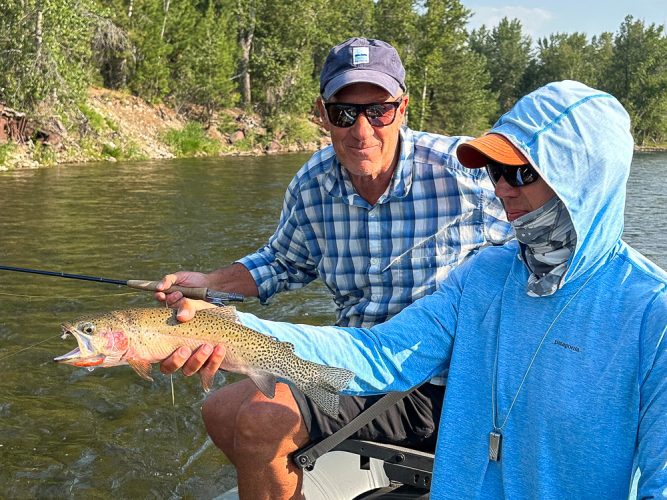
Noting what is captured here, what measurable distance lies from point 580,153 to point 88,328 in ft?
6.29

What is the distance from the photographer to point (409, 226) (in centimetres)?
385

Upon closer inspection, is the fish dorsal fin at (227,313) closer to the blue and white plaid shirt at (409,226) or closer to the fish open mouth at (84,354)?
the fish open mouth at (84,354)

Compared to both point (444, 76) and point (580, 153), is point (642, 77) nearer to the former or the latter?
point (444, 76)

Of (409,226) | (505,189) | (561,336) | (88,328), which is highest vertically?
(505,189)

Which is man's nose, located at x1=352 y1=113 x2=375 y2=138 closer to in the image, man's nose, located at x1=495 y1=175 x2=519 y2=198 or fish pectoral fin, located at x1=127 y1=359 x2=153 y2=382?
man's nose, located at x1=495 y1=175 x2=519 y2=198

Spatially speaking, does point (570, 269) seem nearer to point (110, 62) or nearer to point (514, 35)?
point (110, 62)

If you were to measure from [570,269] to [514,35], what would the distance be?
9331 cm

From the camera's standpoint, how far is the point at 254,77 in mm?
48406

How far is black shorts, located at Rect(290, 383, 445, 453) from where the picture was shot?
11.0 feet

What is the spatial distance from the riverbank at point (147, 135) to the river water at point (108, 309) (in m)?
5.21

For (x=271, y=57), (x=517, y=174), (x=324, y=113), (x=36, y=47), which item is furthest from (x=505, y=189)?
(x=271, y=57)

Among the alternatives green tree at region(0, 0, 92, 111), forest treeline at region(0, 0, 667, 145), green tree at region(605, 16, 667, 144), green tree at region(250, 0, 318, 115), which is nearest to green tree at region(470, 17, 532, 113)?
forest treeline at region(0, 0, 667, 145)

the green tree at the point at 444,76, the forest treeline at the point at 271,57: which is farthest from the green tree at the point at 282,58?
the green tree at the point at 444,76

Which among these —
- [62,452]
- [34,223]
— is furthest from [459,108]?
[62,452]
